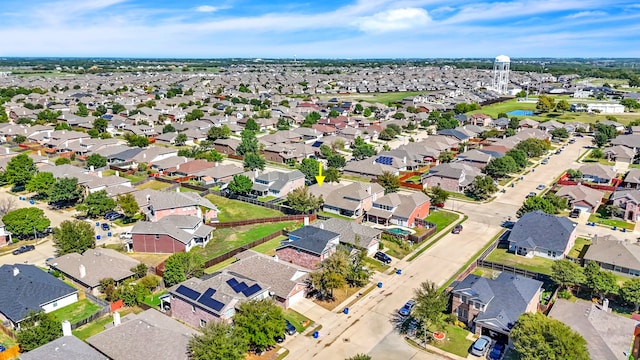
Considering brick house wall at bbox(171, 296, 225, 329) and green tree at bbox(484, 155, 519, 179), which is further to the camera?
green tree at bbox(484, 155, 519, 179)

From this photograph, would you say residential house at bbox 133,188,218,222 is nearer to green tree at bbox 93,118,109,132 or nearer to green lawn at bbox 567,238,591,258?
green lawn at bbox 567,238,591,258

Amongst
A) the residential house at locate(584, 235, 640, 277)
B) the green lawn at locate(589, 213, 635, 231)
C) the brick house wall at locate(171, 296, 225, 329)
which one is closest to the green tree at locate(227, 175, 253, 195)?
the brick house wall at locate(171, 296, 225, 329)

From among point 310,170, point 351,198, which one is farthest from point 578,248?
point 310,170

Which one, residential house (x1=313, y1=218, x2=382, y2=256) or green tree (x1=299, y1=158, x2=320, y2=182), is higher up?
green tree (x1=299, y1=158, x2=320, y2=182)

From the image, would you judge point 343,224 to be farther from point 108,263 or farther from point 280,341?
point 108,263

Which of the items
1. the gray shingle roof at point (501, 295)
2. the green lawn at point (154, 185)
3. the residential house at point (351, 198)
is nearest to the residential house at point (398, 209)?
Answer: the residential house at point (351, 198)

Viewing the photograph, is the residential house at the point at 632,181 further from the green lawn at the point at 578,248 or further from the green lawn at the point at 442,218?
the green lawn at the point at 442,218
